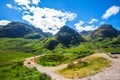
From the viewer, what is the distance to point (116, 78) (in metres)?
56.8

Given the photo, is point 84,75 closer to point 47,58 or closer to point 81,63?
point 81,63

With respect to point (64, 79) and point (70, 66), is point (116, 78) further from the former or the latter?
point (70, 66)

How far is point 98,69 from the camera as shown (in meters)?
72.6

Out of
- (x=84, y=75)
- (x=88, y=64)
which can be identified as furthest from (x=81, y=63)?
(x=84, y=75)

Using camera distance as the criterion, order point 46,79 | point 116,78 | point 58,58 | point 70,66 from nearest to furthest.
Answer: point 116,78, point 46,79, point 70,66, point 58,58

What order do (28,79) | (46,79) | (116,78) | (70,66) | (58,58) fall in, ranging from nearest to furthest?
(116,78) → (46,79) → (28,79) → (70,66) → (58,58)

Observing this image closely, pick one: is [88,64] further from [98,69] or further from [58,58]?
[58,58]

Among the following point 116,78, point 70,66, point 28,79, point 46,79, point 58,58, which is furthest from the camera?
point 58,58

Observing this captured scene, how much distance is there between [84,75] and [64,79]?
7.12 metres

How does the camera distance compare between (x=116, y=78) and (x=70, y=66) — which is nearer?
(x=116, y=78)

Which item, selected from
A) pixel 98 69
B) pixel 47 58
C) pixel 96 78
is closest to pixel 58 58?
pixel 47 58

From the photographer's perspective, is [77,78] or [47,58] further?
[47,58]

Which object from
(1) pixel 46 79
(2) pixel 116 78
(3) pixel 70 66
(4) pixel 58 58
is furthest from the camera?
(4) pixel 58 58

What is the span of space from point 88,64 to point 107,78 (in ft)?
88.7
